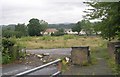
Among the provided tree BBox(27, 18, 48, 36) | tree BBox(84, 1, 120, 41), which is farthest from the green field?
tree BBox(84, 1, 120, 41)

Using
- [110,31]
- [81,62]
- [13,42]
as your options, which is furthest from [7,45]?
[110,31]

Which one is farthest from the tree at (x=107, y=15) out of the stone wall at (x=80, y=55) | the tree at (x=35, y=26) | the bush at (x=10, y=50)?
the tree at (x=35, y=26)

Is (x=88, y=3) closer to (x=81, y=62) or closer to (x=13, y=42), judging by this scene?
(x=81, y=62)

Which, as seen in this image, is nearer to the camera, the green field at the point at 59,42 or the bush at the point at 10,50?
the bush at the point at 10,50

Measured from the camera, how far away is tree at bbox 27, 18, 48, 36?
2856 centimetres

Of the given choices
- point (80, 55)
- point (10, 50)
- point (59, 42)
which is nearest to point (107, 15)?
point (80, 55)

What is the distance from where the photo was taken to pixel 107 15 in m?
11.6

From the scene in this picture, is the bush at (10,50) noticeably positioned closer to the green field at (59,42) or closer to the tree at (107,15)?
the tree at (107,15)

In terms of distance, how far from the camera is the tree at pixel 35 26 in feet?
93.7

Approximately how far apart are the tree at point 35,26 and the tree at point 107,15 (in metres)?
15.6

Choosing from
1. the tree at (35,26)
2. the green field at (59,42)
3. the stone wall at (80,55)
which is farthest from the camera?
the tree at (35,26)

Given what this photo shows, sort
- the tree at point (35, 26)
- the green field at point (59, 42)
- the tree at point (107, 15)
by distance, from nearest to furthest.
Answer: the tree at point (107, 15), the green field at point (59, 42), the tree at point (35, 26)

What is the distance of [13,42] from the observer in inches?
550

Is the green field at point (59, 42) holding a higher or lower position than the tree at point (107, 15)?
lower
